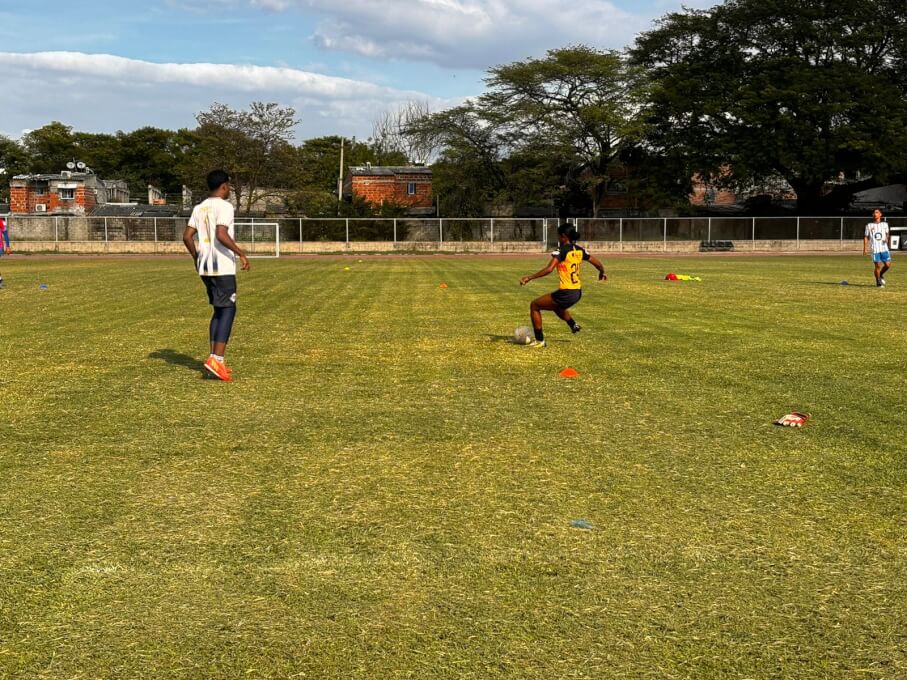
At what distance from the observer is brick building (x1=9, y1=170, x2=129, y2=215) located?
248ft

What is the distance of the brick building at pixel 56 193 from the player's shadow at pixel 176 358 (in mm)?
70288

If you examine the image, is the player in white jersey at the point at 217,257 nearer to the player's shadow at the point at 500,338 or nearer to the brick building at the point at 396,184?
the player's shadow at the point at 500,338

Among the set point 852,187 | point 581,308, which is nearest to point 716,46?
point 852,187

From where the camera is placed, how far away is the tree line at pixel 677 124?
55.9m

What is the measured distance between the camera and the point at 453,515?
4.57m

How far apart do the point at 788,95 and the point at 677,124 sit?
867 centimetres

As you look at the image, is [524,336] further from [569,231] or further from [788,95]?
[788,95]

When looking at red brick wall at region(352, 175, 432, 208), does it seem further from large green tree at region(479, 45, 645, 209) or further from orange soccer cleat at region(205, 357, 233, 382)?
orange soccer cleat at region(205, 357, 233, 382)

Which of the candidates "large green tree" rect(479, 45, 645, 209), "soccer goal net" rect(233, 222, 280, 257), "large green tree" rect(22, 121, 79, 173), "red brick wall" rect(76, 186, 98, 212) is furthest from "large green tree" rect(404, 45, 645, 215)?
"large green tree" rect(22, 121, 79, 173)

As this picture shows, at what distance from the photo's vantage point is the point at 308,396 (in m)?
7.83

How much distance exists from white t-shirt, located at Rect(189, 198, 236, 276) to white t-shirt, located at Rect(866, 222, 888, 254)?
55.6 ft

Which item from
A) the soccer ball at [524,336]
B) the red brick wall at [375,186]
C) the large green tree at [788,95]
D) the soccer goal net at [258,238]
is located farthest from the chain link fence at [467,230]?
the soccer ball at [524,336]

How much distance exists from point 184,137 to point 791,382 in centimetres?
9539

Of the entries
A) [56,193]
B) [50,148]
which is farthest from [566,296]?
[50,148]
